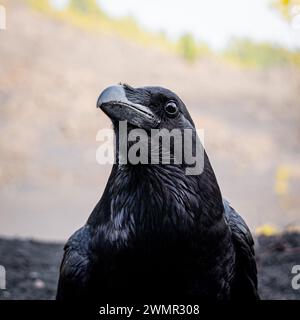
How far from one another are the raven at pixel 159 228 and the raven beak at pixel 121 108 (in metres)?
0.02

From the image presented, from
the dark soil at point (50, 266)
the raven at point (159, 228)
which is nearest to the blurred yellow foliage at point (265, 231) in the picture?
the dark soil at point (50, 266)

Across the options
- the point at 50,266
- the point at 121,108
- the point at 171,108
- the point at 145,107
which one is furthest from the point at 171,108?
the point at 50,266

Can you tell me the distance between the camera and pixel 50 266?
582cm

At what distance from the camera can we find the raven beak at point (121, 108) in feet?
8.43

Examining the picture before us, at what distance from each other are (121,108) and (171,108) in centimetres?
29

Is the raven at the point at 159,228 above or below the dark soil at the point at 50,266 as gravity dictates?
below

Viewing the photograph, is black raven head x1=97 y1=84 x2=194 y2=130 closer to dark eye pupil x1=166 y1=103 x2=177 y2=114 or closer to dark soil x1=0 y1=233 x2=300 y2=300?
dark eye pupil x1=166 y1=103 x2=177 y2=114

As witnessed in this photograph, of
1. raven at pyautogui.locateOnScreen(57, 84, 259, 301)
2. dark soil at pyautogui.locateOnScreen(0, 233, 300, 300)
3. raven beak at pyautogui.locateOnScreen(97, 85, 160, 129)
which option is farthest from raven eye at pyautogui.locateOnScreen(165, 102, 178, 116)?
dark soil at pyautogui.locateOnScreen(0, 233, 300, 300)

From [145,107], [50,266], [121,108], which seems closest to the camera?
[121,108]

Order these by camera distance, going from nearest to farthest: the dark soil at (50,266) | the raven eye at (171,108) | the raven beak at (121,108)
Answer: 1. the raven beak at (121,108)
2. the raven eye at (171,108)
3. the dark soil at (50,266)

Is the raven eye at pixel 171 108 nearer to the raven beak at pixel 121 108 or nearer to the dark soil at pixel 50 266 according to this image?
the raven beak at pixel 121 108

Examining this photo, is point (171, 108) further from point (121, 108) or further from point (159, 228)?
point (159, 228)

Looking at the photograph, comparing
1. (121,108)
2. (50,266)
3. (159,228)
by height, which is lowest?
(159,228)
